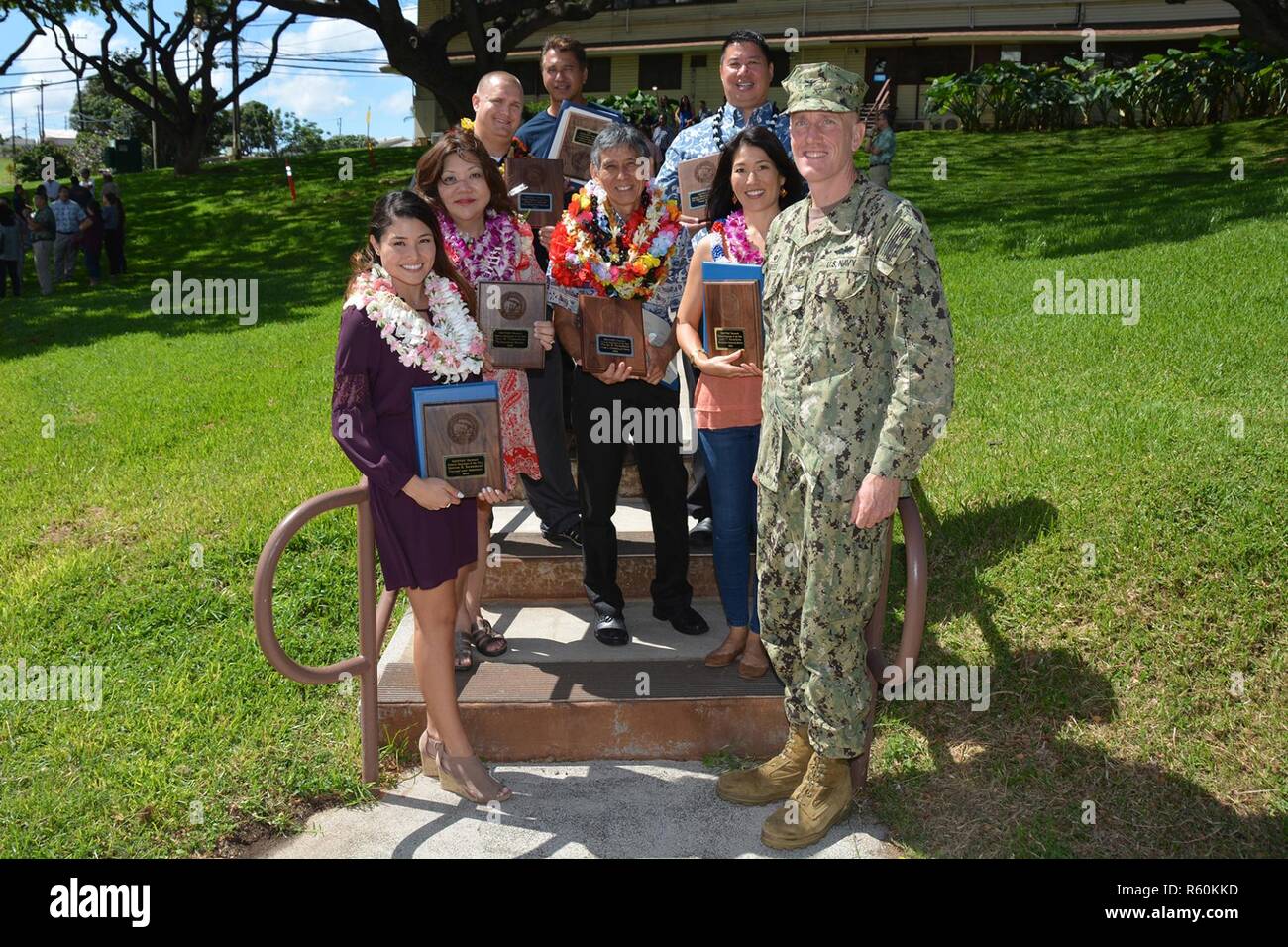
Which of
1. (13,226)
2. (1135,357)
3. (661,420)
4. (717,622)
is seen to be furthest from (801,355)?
(13,226)

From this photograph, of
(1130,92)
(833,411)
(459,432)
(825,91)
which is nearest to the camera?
(825,91)

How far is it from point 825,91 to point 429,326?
5.01 feet

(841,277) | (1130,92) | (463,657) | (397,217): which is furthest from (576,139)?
(1130,92)

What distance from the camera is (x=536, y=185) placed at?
505 centimetres

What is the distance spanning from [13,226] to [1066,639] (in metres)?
17.4

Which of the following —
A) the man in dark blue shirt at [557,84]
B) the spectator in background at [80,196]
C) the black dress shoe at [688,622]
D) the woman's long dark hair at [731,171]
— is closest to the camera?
the woman's long dark hair at [731,171]

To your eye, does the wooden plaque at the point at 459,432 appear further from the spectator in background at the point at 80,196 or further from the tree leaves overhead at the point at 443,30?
the spectator in background at the point at 80,196

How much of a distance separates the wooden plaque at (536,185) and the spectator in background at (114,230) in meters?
16.0

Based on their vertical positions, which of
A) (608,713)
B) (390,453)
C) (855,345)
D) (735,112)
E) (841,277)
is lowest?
(608,713)

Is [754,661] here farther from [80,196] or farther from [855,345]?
[80,196]

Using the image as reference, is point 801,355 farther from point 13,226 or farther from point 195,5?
point 195,5

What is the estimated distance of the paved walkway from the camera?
3.87m

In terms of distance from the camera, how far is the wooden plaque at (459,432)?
12.2 feet

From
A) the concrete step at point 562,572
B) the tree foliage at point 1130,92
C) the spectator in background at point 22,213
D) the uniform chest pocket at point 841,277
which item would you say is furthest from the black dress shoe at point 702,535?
the tree foliage at point 1130,92
